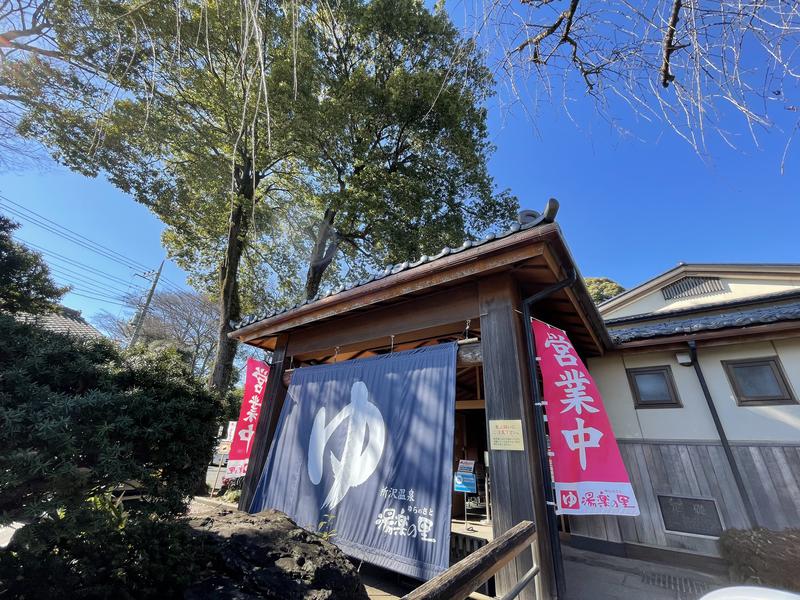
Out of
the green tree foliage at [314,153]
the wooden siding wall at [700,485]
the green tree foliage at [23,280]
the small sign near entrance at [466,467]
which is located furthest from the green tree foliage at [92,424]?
the green tree foliage at [23,280]

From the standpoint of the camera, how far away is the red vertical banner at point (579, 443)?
9.82ft

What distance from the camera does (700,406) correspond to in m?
5.22

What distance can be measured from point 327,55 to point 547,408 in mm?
Result: 11337

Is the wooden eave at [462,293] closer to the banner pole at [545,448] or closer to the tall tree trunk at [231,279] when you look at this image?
the banner pole at [545,448]

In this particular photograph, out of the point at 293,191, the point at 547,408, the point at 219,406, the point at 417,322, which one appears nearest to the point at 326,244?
the point at 293,191

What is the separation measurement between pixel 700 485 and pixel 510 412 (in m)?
4.26

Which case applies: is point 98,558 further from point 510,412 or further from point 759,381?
point 759,381

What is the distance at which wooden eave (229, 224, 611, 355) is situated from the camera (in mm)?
3227

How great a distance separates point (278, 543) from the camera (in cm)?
256

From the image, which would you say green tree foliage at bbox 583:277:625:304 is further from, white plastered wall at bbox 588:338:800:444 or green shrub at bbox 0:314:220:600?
green shrub at bbox 0:314:220:600

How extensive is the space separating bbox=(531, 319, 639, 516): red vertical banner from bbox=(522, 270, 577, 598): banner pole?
0.48ft

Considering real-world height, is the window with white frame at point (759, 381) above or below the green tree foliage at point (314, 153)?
below

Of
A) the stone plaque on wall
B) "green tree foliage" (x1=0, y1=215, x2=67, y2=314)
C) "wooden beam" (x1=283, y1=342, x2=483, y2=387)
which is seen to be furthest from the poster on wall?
"green tree foliage" (x1=0, y1=215, x2=67, y2=314)

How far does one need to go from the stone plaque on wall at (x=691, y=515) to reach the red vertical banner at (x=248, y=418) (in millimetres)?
6873
